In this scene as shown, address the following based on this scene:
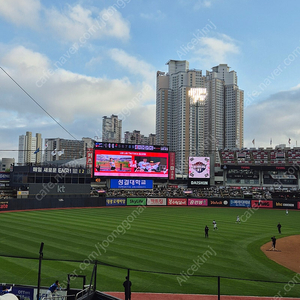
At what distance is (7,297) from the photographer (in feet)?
26.9

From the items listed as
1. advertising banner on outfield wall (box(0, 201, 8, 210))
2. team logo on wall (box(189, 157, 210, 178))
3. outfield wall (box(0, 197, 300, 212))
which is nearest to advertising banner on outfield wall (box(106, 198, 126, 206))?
outfield wall (box(0, 197, 300, 212))

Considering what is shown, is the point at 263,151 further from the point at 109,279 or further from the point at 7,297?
the point at 7,297

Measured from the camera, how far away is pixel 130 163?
64188 millimetres

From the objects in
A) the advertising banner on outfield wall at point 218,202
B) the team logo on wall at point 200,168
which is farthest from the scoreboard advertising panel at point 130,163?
the advertising banner on outfield wall at point 218,202

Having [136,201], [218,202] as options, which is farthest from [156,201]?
[218,202]

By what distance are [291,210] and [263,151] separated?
154 feet

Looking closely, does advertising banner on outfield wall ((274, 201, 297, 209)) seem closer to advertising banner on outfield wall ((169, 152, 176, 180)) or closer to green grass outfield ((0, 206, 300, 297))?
advertising banner on outfield wall ((169, 152, 176, 180))

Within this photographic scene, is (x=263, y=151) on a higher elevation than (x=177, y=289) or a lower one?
higher

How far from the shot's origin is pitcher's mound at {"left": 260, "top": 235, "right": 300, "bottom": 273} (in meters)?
19.6

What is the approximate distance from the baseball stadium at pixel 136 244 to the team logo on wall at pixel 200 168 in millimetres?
6421

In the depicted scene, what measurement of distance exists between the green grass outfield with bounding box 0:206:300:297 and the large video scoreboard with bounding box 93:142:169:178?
28.8m

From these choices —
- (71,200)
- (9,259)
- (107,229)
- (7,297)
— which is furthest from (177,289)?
(71,200)

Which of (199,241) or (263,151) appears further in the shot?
(263,151)

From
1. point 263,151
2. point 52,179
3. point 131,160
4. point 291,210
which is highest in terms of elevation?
point 263,151
